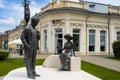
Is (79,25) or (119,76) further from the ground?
(79,25)

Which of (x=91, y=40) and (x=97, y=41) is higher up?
(x=91, y=40)

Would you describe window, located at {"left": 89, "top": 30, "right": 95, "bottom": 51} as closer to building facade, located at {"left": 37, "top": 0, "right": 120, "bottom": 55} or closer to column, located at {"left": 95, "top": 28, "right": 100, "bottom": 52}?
building facade, located at {"left": 37, "top": 0, "right": 120, "bottom": 55}

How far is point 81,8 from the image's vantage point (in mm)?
29859

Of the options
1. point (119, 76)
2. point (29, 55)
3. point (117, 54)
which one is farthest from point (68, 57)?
point (117, 54)

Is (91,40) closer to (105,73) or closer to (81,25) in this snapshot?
(81,25)

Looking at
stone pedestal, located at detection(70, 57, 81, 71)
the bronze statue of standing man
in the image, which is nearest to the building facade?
stone pedestal, located at detection(70, 57, 81, 71)

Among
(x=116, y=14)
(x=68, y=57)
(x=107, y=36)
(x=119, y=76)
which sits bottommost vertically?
(x=119, y=76)

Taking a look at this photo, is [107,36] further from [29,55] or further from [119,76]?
[29,55]

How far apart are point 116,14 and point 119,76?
2040cm

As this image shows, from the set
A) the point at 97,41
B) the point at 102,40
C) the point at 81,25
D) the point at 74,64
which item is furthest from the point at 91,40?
the point at 74,64

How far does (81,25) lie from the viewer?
29547mm

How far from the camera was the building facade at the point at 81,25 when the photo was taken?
2880 centimetres

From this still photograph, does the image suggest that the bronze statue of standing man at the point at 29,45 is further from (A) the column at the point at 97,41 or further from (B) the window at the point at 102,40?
(B) the window at the point at 102,40

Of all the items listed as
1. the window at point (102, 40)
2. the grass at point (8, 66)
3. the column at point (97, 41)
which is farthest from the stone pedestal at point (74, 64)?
the window at point (102, 40)
